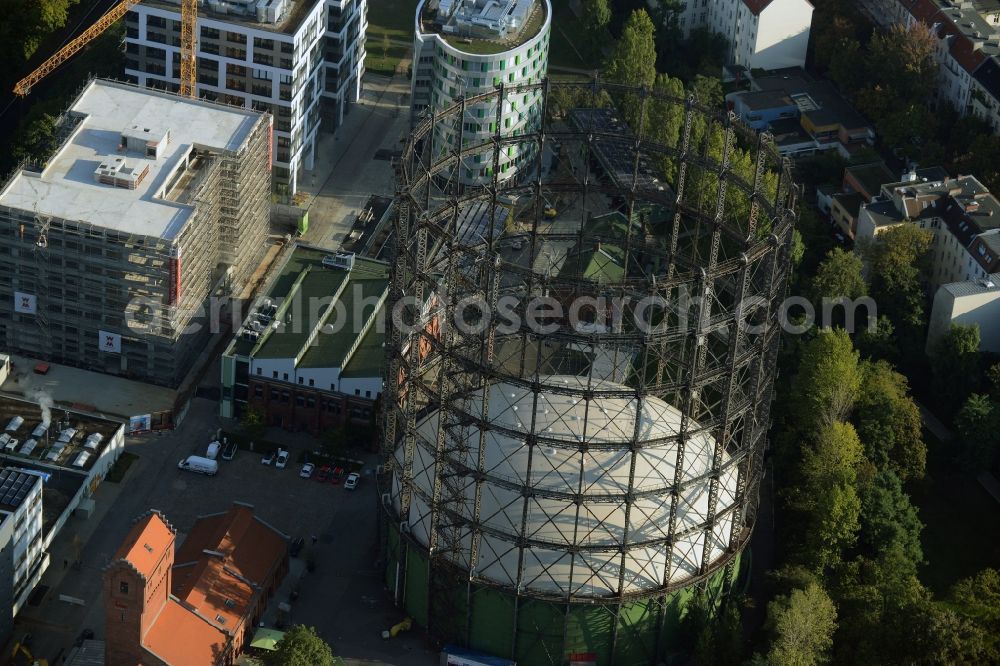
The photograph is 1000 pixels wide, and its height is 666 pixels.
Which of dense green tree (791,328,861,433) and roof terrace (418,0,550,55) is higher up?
roof terrace (418,0,550,55)

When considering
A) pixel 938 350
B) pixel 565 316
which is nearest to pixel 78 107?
pixel 565 316

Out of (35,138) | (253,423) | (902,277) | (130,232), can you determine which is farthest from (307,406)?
(902,277)

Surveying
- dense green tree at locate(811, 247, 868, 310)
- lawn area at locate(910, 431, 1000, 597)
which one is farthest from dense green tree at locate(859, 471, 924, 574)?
dense green tree at locate(811, 247, 868, 310)

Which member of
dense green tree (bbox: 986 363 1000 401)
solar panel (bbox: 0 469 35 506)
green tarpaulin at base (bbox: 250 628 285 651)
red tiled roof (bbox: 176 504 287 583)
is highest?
dense green tree (bbox: 986 363 1000 401)

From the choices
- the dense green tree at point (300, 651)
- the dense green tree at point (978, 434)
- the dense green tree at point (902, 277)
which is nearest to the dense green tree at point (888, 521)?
the dense green tree at point (978, 434)

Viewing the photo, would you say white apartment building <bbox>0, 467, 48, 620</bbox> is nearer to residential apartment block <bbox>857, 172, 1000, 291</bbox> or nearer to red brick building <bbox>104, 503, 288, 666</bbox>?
red brick building <bbox>104, 503, 288, 666</bbox>

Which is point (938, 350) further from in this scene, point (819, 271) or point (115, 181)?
point (115, 181)

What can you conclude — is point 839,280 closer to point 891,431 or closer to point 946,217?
point 946,217
